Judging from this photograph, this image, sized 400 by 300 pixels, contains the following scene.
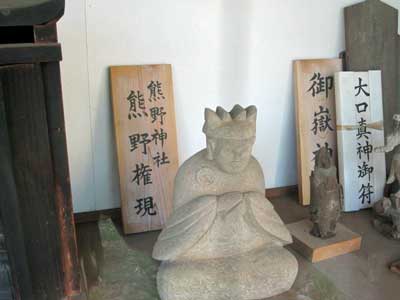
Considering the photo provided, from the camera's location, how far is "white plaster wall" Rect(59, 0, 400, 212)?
6.13ft

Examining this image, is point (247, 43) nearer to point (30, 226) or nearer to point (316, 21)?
point (316, 21)

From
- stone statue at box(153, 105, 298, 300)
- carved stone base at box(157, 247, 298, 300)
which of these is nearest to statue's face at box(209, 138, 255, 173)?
stone statue at box(153, 105, 298, 300)

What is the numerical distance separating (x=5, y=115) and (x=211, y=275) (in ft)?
2.62

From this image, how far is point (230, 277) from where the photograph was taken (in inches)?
54.3

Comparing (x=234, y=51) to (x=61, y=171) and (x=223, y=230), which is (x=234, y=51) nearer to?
(x=223, y=230)

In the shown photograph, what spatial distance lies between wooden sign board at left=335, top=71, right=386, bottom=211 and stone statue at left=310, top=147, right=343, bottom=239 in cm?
43

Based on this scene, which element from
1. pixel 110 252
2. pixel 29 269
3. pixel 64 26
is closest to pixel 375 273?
pixel 110 252

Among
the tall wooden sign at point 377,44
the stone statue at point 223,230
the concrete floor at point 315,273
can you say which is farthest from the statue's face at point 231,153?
the tall wooden sign at point 377,44

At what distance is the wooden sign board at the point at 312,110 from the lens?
7.07 ft

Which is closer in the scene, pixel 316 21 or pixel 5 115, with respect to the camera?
pixel 5 115

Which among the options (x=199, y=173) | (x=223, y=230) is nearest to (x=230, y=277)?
(x=223, y=230)

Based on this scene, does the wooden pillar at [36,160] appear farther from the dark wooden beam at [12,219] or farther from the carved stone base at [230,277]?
the carved stone base at [230,277]

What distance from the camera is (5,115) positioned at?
3.30 feet

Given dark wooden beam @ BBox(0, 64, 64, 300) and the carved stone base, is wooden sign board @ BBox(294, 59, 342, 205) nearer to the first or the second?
the carved stone base
